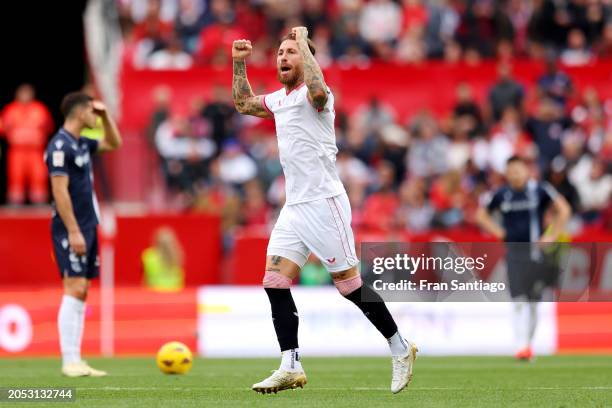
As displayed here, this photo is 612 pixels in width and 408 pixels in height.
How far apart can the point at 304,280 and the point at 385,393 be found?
891 centimetres

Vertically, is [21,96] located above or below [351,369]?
above

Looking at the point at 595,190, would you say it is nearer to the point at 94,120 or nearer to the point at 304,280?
the point at 304,280

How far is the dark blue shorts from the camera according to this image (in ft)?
39.8

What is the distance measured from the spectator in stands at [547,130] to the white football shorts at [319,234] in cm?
1258

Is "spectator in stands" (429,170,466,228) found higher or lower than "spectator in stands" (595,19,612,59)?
lower

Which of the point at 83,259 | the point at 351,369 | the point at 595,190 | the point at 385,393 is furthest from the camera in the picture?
the point at 595,190

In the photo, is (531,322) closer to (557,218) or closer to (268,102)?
(557,218)

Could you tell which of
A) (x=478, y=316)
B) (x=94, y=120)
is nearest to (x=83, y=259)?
(x=94, y=120)

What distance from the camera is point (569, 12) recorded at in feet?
81.7

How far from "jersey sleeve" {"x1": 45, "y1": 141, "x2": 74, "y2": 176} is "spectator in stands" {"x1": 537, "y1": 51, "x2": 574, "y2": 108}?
12.5m

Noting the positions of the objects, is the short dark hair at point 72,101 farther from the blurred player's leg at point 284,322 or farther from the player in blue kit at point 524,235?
the player in blue kit at point 524,235

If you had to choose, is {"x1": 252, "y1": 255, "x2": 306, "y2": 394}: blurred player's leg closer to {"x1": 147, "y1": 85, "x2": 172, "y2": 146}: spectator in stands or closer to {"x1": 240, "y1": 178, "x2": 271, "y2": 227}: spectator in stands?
{"x1": 240, "y1": 178, "x2": 271, "y2": 227}: spectator in stands

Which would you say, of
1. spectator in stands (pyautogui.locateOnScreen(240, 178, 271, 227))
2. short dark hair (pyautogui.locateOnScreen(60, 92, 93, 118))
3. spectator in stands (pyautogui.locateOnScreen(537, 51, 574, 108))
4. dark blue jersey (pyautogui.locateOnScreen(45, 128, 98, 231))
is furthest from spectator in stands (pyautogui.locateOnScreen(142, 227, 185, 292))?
spectator in stands (pyautogui.locateOnScreen(537, 51, 574, 108))

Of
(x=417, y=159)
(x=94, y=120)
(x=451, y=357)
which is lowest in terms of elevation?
(x=451, y=357)
